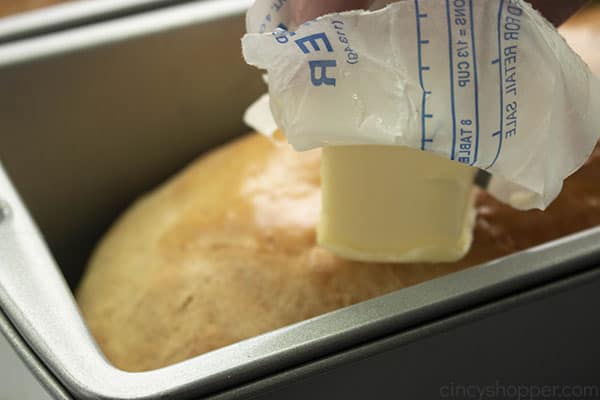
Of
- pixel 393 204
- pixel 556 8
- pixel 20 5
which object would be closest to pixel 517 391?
pixel 393 204

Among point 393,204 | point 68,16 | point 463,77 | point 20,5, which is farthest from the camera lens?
point 20,5

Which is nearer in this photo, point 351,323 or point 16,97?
point 351,323

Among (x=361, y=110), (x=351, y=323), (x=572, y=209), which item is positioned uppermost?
(x=361, y=110)

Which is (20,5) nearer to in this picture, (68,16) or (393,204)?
(68,16)

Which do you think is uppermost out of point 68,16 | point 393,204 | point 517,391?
point 68,16

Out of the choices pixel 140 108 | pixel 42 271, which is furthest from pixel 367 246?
pixel 140 108

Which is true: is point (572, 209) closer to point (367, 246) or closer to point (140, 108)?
point (367, 246)

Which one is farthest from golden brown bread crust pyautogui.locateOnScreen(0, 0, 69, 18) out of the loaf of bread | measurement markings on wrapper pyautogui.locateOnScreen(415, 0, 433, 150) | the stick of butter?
measurement markings on wrapper pyautogui.locateOnScreen(415, 0, 433, 150)
